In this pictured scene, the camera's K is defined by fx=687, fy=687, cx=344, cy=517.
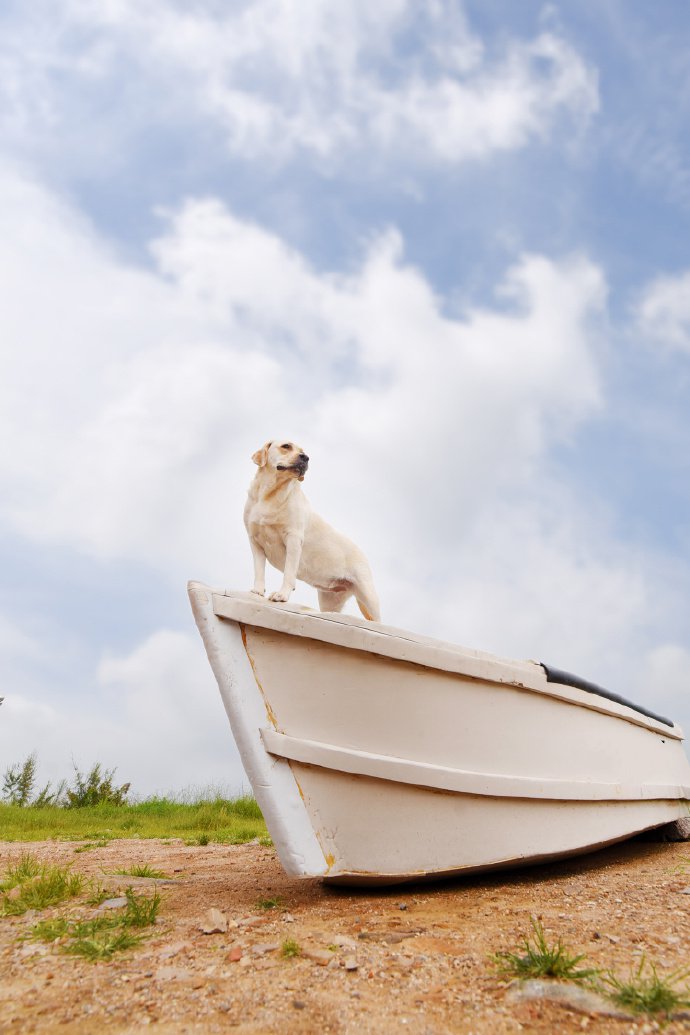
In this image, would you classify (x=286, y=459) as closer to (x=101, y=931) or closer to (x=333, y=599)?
(x=333, y=599)

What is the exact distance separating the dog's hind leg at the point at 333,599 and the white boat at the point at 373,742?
5.13 feet

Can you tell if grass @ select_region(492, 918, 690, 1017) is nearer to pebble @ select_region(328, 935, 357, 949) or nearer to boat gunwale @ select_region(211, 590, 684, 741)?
pebble @ select_region(328, 935, 357, 949)

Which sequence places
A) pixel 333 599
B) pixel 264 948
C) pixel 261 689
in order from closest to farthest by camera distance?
pixel 264 948 < pixel 261 689 < pixel 333 599

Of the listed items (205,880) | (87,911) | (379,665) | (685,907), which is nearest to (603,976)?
(685,907)

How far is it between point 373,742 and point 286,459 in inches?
84.6

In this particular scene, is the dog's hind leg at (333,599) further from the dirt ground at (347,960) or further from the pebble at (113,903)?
the pebble at (113,903)

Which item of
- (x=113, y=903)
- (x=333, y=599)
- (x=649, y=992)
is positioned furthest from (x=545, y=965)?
(x=333, y=599)

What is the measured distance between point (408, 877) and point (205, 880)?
190 cm

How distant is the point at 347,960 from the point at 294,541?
2810 mm

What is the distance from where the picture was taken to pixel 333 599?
5.93 metres

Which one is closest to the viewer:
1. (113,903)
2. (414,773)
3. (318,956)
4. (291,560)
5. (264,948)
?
(318,956)

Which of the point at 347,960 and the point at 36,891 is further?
the point at 36,891

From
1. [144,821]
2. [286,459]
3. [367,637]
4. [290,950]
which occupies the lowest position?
[144,821]

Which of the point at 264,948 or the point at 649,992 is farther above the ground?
the point at 649,992
